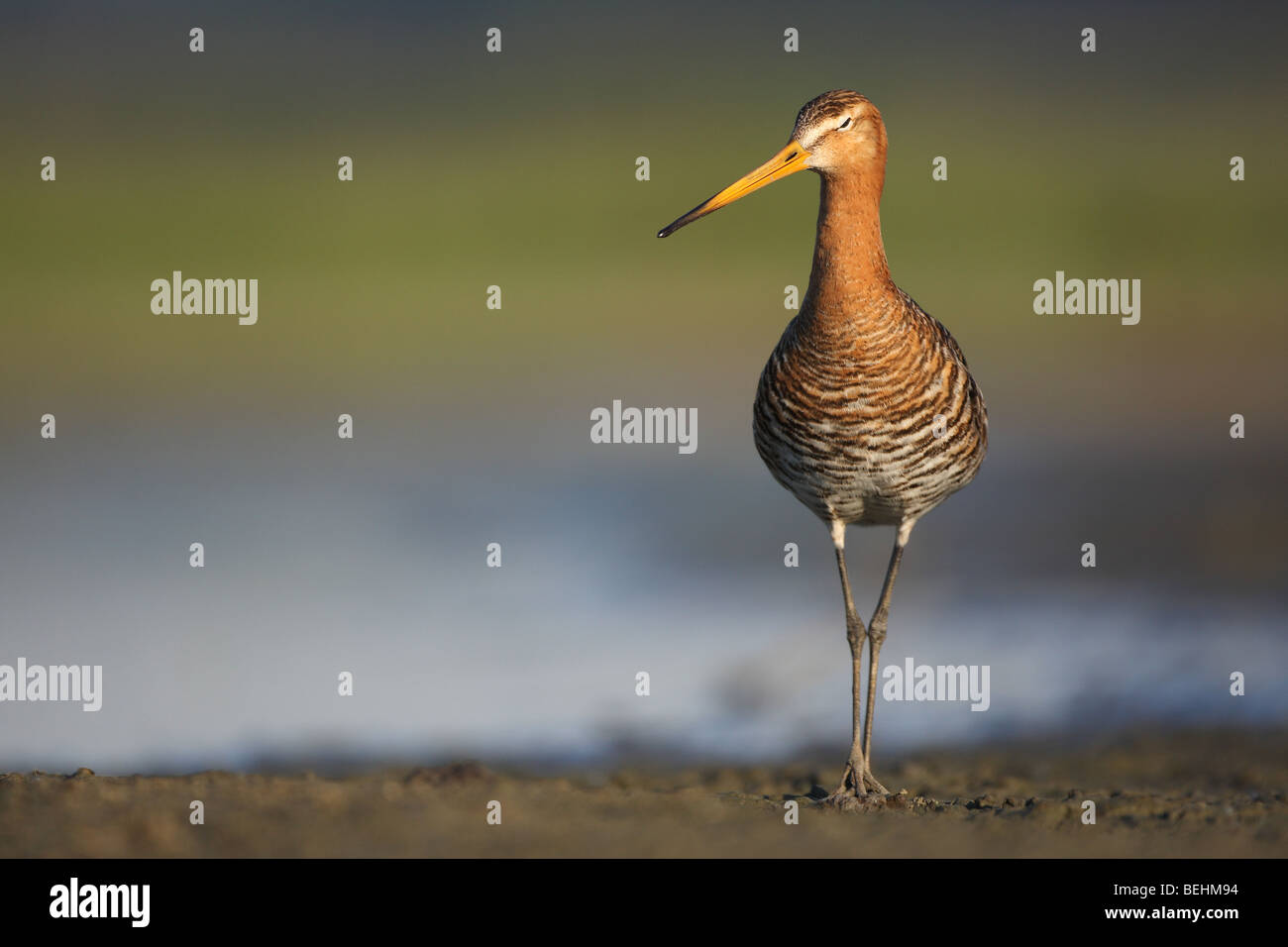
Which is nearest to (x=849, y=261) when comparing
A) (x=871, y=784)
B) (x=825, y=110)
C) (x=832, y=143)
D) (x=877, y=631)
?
(x=832, y=143)

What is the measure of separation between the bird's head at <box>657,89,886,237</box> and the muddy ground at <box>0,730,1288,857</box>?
2.79m

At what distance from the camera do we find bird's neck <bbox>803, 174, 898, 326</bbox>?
8062 millimetres

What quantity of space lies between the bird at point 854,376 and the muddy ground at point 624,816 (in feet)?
2.56

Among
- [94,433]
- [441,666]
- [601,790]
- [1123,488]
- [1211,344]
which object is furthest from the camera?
[1211,344]

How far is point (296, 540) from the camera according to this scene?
502 inches

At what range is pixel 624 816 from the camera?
7219 millimetres

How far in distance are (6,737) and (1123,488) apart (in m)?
9.14

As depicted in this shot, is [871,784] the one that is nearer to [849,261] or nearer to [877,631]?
[877,631]

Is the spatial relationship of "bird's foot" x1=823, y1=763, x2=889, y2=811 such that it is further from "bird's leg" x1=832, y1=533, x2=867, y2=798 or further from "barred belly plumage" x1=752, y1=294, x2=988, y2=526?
"barred belly plumage" x1=752, y1=294, x2=988, y2=526

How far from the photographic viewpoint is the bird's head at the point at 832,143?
26.6 feet

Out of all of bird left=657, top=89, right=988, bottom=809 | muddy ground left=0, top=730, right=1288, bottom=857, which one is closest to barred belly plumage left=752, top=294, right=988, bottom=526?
bird left=657, top=89, right=988, bottom=809

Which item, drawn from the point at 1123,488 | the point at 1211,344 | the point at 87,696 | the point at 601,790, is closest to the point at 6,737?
the point at 87,696

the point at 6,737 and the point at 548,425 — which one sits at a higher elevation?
the point at 548,425

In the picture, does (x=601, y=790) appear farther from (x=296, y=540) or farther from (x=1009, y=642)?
(x=296, y=540)
